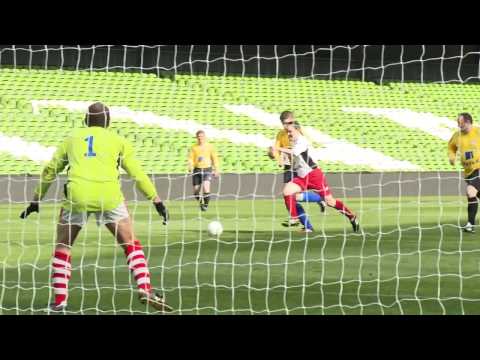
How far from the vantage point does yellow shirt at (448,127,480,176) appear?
55.7 feet

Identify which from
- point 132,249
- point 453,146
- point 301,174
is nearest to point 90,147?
point 132,249

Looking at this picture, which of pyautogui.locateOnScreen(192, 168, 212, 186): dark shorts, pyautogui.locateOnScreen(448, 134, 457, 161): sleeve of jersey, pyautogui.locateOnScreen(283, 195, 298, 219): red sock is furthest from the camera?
pyautogui.locateOnScreen(192, 168, 212, 186): dark shorts

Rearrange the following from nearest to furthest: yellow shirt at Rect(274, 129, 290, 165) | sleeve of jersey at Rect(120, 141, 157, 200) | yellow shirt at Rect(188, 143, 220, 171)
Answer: sleeve of jersey at Rect(120, 141, 157, 200) → yellow shirt at Rect(274, 129, 290, 165) → yellow shirt at Rect(188, 143, 220, 171)

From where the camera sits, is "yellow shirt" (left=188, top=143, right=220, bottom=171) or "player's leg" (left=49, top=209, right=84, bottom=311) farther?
"yellow shirt" (left=188, top=143, right=220, bottom=171)

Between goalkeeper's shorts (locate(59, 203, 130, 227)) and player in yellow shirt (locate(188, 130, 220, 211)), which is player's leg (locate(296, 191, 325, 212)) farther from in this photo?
goalkeeper's shorts (locate(59, 203, 130, 227))

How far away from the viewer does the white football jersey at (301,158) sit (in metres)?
15.9

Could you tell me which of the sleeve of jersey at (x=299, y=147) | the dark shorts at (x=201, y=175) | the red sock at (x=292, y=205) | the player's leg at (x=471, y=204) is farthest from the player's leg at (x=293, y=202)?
the dark shorts at (x=201, y=175)

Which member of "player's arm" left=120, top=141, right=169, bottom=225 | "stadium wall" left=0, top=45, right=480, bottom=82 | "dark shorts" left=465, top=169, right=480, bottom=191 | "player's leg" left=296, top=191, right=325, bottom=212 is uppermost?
"stadium wall" left=0, top=45, right=480, bottom=82

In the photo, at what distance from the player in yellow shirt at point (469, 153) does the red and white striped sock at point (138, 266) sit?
8.47 meters

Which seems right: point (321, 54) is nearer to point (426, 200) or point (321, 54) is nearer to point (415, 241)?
point (426, 200)

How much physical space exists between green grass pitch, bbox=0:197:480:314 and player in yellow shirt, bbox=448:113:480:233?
0.51m

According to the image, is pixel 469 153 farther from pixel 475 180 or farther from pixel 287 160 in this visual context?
pixel 287 160

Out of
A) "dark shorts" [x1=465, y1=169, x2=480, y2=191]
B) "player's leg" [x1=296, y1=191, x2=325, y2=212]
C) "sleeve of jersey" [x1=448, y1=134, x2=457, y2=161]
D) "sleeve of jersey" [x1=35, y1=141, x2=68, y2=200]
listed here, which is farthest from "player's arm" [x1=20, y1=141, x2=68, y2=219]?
"dark shorts" [x1=465, y1=169, x2=480, y2=191]

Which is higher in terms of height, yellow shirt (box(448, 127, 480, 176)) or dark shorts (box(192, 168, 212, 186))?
dark shorts (box(192, 168, 212, 186))
